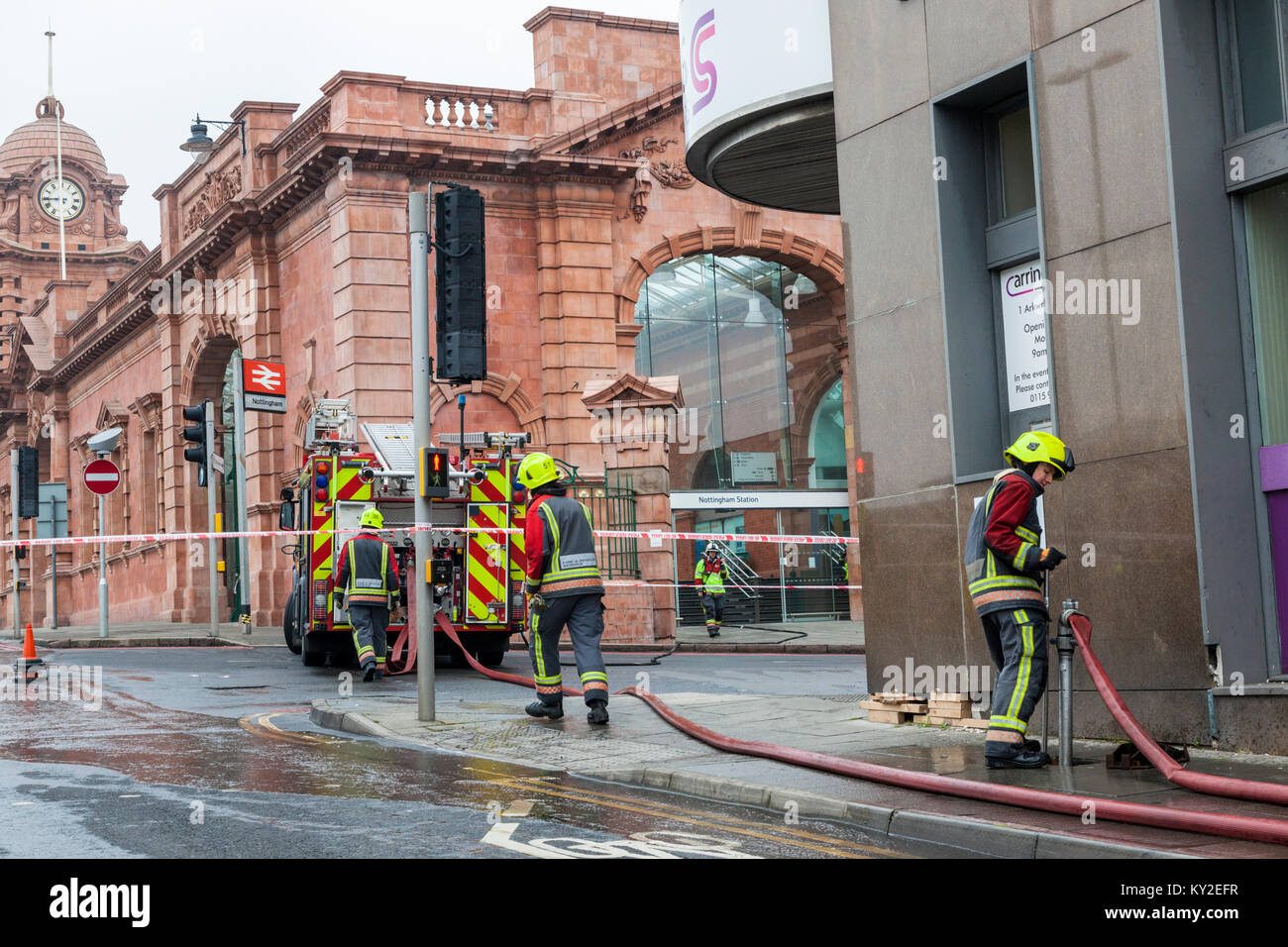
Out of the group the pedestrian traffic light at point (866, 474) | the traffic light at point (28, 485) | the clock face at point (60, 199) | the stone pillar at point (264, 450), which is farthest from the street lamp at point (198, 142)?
the clock face at point (60, 199)

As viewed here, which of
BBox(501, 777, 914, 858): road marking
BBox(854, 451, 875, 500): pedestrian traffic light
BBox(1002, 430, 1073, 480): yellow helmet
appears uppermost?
BBox(854, 451, 875, 500): pedestrian traffic light

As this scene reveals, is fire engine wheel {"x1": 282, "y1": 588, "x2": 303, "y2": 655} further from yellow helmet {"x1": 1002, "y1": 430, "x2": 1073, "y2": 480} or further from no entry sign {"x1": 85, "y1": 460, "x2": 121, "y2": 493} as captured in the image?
yellow helmet {"x1": 1002, "y1": 430, "x2": 1073, "y2": 480}

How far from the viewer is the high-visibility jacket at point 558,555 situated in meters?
11.3

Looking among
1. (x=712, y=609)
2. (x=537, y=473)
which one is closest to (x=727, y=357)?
(x=712, y=609)

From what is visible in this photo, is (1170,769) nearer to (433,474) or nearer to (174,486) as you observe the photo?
(433,474)

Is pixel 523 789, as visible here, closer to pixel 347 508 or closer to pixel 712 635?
pixel 347 508

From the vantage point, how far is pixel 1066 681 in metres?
8.17

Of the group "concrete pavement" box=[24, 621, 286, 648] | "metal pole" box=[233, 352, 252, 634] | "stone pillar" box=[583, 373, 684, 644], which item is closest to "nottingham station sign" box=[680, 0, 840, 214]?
"stone pillar" box=[583, 373, 684, 644]

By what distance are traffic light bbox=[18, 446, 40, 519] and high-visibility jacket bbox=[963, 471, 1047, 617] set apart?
26.2 metres

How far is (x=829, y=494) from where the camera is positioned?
33656mm

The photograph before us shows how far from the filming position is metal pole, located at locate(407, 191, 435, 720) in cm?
1166

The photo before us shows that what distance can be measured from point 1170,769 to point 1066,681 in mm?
905

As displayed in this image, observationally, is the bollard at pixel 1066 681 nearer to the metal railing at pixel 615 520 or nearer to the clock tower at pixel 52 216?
the metal railing at pixel 615 520
